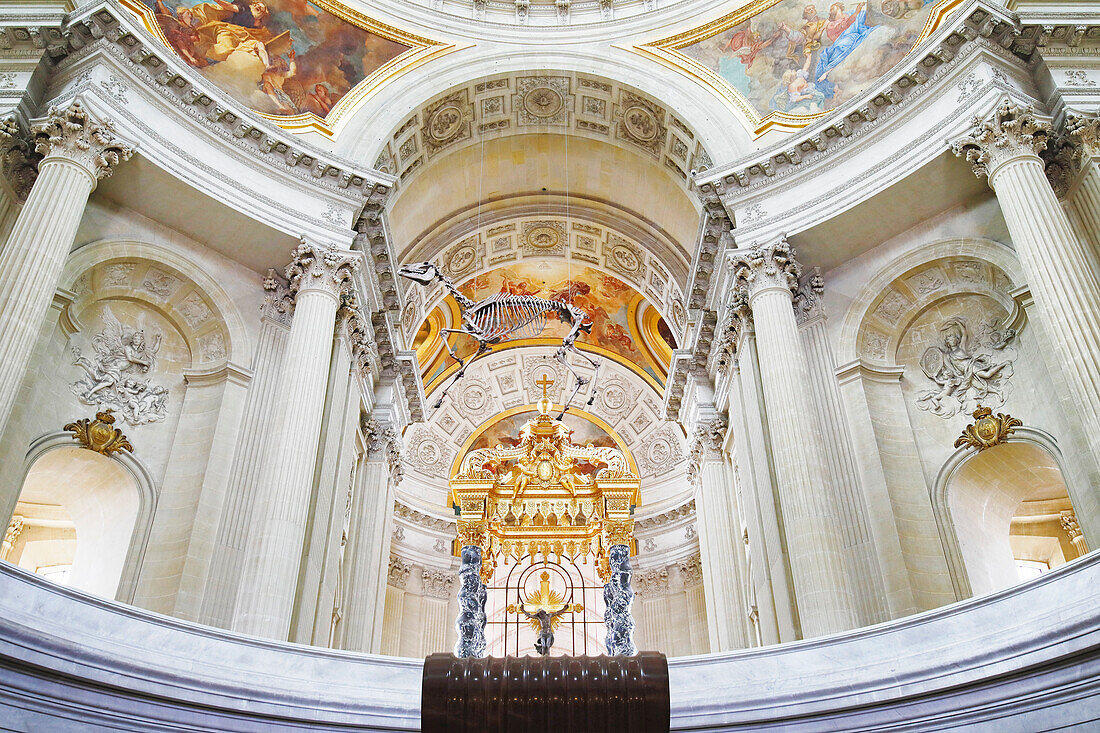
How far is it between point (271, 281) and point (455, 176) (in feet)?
19.5

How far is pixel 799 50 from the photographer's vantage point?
15.2 m

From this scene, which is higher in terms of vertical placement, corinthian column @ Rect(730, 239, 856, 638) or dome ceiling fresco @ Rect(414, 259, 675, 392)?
dome ceiling fresco @ Rect(414, 259, 675, 392)

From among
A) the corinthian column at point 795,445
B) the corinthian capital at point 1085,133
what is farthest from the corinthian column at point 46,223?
the corinthian capital at point 1085,133

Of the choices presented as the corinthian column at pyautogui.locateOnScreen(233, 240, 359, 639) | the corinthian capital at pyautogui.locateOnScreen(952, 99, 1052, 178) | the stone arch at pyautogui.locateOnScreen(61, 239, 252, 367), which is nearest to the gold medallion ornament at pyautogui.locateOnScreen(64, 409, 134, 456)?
the stone arch at pyautogui.locateOnScreen(61, 239, 252, 367)

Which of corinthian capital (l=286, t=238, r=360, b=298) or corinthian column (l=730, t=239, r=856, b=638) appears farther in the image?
corinthian capital (l=286, t=238, r=360, b=298)

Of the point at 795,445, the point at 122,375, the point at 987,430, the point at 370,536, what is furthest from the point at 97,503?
the point at 987,430

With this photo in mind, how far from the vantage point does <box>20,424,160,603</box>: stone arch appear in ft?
34.9

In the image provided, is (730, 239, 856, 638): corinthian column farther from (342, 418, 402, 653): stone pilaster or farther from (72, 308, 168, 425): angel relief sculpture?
(72, 308, 168, 425): angel relief sculpture

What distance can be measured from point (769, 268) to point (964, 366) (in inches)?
119

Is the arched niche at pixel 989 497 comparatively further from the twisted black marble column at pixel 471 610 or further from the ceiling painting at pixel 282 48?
the ceiling painting at pixel 282 48

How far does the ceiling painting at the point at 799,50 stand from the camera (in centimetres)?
1390

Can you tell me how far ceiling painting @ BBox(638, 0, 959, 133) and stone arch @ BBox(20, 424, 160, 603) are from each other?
1125cm

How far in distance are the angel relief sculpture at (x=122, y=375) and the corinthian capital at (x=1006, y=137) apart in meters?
11.3

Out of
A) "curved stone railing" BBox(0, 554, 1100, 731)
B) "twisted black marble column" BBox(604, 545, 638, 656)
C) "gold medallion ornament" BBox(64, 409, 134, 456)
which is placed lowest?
"curved stone railing" BBox(0, 554, 1100, 731)
